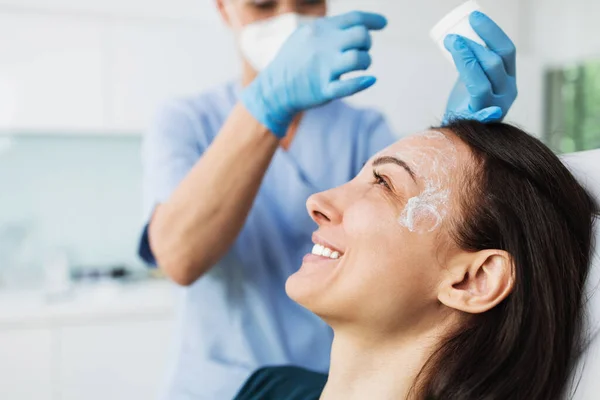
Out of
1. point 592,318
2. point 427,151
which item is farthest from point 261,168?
point 592,318

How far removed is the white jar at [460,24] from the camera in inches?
40.9

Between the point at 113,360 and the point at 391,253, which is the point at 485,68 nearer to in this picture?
the point at 391,253

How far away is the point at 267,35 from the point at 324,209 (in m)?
0.52

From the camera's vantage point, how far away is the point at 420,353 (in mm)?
980

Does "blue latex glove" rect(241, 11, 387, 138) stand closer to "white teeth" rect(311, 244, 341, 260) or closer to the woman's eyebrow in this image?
the woman's eyebrow

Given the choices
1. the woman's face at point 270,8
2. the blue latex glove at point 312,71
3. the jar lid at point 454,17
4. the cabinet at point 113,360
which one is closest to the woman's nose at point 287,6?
the woman's face at point 270,8

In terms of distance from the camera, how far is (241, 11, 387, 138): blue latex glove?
109 cm

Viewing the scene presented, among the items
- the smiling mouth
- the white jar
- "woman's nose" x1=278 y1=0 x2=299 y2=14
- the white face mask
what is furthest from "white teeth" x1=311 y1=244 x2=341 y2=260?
"woman's nose" x1=278 y1=0 x2=299 y2=14

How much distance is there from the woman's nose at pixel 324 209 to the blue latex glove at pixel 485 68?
10.6 inches

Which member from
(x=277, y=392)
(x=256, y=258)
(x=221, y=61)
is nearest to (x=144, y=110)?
(x=221, y=61)

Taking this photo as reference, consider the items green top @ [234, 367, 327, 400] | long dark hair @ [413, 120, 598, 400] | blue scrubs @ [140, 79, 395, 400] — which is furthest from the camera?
blue scrubs @ [140, 79, 395, 400]

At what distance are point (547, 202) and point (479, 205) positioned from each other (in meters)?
0.10

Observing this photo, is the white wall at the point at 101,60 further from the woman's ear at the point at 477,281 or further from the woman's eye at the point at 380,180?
the woman's ear at the point at 477,281

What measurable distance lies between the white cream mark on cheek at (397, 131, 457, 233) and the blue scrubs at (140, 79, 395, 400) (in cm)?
42
